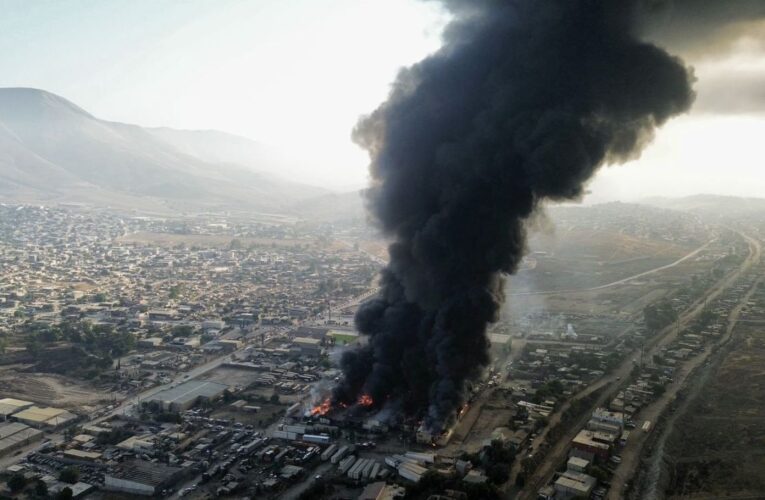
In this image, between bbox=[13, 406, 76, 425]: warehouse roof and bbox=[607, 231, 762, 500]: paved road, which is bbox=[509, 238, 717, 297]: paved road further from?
bbox=[13, 406, 76, 425]: warehouse roof

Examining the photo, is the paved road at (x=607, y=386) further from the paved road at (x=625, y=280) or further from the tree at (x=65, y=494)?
the tree at (x=65, y=494)

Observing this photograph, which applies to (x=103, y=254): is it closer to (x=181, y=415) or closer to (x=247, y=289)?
(x=247, y=289)

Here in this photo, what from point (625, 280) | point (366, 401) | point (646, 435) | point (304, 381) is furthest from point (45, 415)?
point (625, 280)

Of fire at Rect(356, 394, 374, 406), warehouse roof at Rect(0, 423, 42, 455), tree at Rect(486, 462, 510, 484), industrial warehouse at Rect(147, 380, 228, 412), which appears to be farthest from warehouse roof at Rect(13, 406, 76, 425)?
tree at Rect(486, 462, 510, 484)

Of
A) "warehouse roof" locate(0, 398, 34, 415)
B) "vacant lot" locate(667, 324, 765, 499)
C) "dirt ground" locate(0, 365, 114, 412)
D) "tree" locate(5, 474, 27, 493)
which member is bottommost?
"dirt ground" locate(0, 365, 114, 412)

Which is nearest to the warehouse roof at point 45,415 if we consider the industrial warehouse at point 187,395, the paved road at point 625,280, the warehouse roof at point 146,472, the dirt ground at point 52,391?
the dirt ground at point 52,391

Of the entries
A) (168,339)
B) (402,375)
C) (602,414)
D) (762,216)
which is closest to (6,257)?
(168,339)

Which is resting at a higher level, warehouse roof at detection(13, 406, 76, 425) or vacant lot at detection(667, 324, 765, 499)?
vacant lot at detection(667, 324, 765, 499)

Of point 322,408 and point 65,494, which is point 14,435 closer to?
point 65,494

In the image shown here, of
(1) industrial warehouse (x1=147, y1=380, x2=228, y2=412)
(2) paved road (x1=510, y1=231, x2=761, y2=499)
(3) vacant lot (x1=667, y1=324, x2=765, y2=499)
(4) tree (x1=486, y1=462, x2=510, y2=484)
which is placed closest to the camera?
(3) vacant lot (x1=667, y1=324, x2=765, y2=499)

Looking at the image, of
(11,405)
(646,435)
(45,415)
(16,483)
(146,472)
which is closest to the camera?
(16,483)
